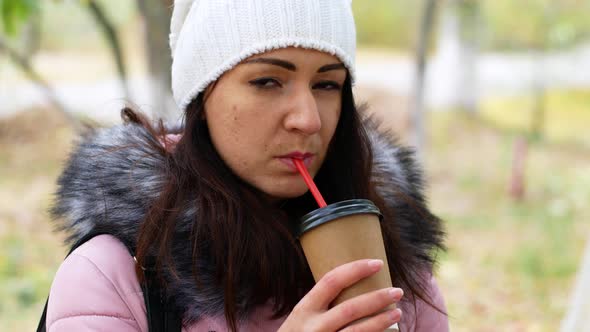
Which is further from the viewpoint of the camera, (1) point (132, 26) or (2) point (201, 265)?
(1) point (132, 26)

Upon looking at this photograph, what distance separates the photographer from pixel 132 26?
42.0 feet

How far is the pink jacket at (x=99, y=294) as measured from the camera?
1392 mm

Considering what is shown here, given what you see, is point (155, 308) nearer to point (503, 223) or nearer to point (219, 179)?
point (219, 179)

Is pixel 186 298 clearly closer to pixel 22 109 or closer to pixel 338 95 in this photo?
pixel 338 95

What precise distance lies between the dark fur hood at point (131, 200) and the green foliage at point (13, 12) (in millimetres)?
1046

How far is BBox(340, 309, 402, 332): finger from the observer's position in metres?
1.23

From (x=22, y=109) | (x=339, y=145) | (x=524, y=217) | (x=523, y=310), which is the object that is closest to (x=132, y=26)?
(x=22, y=109)

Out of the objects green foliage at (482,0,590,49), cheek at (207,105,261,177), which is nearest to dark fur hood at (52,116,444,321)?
cheek at (207,105,261,177)

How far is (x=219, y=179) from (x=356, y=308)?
0.46 metres

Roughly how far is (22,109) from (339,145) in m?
8.87

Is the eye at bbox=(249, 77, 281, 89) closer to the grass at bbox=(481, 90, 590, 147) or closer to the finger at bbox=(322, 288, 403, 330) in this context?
the finger at bbox=(322, 288, 403, 330)

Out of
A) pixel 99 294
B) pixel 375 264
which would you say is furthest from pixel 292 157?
pixel 99 294

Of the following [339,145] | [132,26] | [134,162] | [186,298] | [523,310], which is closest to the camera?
[186,298]

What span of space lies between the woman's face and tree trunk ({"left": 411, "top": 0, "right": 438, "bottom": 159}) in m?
4.42
